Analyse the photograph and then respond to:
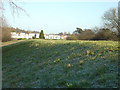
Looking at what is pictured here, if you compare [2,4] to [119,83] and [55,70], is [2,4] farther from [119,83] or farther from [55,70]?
[119,83]

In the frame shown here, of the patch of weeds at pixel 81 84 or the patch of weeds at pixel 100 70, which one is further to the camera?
the patch of weeds at pixel 100 70

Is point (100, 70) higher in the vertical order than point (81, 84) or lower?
higher

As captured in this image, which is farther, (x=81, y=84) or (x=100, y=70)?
(x=100, y=70)

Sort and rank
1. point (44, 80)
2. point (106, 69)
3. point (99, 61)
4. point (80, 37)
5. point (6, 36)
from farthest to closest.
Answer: point (6, 36) < point (80, 37) < point (99, 61) < point (44, 80) < point (106, 69)

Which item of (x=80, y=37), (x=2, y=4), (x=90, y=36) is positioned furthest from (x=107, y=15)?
(x=2, y=4)

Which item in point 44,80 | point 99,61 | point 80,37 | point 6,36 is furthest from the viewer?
point 6,36

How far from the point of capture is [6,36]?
40250mm

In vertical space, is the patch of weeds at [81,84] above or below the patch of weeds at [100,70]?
below

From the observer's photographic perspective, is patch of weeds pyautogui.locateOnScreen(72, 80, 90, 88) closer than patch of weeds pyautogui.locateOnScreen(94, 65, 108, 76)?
Yes

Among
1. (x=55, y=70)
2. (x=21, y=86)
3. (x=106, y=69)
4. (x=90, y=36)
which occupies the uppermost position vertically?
(x=90, y=36)

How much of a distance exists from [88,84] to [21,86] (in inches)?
118

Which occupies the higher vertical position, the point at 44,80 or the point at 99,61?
the point at 99,61

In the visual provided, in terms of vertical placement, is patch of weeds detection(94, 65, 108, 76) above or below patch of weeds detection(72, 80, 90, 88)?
above

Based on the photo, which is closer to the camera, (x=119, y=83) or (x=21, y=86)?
(x=119, y=83)
